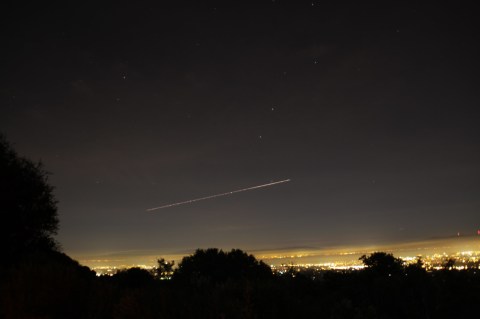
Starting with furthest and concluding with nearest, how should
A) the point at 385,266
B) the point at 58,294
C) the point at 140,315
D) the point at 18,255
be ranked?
1. the point at 385,266
2. the point at 18,255
3. the point at 58,294
4. the point at 140,315

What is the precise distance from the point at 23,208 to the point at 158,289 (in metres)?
15.5

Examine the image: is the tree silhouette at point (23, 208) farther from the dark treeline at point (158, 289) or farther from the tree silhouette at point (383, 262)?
the tree silhouette at point (383, 262)

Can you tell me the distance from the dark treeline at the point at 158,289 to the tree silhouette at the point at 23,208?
2.1 inches

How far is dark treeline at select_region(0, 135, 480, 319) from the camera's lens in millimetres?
8578

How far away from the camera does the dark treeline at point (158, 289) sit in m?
8.58

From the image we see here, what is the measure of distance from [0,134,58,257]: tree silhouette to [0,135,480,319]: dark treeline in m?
0.05

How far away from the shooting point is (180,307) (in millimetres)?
8078

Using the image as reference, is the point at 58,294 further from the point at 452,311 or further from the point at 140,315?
the point at 452,311

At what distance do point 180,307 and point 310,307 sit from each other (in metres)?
3.35

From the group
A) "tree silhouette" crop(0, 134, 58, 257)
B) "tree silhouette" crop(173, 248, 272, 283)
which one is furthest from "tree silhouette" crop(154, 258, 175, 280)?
"tree silhouette" crop(0, 134, 58, 257)

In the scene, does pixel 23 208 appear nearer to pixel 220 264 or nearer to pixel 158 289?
pixel 158 289

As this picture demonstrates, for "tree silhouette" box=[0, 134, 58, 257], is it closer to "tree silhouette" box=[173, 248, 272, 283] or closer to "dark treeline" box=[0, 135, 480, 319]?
"dark treeline" box=[0, 135, 480, 319]

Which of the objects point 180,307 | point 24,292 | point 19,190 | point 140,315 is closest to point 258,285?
point 180,307

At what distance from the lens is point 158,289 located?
946 centimetres
